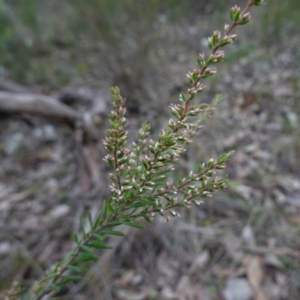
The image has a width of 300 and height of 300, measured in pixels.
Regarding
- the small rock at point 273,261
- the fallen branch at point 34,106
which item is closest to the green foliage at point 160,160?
the small rock at point 273,261

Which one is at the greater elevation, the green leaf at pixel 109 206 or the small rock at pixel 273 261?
the green leaf at pixel 109 206

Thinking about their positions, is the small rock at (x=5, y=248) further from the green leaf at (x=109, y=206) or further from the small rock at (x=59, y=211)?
the green leaf at (x=109, y=206)

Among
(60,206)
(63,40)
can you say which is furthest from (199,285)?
(63,40)

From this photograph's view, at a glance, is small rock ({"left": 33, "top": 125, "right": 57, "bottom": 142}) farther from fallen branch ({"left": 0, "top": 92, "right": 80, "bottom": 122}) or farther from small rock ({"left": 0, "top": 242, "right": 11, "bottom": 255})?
small rock ({"left": 0, "top": 242, "right": 11, "bottom": 255})

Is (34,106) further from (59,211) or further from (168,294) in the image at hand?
(168,294)

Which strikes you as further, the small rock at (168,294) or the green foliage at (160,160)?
the small rock at (168,294)

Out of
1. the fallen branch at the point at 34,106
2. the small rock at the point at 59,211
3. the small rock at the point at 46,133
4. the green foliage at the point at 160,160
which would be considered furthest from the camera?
the small rock at the point at 46,133

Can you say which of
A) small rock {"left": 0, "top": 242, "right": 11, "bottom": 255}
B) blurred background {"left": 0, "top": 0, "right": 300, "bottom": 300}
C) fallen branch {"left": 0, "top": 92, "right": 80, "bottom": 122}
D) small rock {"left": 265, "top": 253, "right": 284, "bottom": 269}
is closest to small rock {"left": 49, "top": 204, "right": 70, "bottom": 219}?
blurred background {"left": 0, "top": 0, "right": 300, "bottom": 300}
